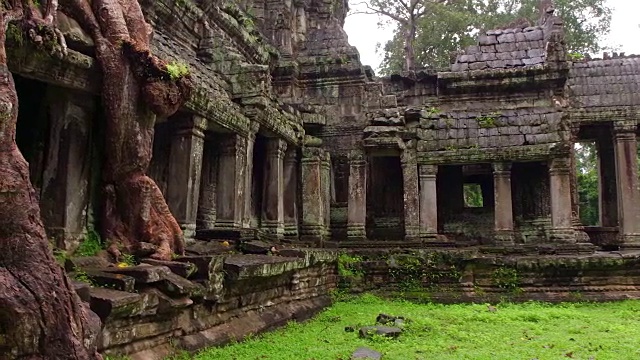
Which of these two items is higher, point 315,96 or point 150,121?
point 315,96

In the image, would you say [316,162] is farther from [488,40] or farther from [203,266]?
[203,266]

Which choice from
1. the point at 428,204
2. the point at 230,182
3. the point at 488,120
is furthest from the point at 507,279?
the point at 230,182

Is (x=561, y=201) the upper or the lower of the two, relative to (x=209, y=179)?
lower

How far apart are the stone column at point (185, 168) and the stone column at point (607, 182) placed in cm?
1539

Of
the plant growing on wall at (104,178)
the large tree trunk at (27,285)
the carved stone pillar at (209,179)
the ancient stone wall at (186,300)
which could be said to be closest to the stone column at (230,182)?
the carved stone pillar at (209,179)

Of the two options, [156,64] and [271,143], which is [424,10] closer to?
[271,143]

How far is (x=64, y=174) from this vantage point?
5559mm

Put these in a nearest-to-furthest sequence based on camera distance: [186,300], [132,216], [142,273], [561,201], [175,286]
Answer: [142,273] → [175,286] → [186,300] → [132,216] → [561,201]

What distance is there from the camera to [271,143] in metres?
11.6

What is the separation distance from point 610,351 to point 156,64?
5.81 metres

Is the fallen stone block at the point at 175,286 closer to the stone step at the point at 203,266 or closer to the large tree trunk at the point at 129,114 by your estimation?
the stone step at the point at 203,266

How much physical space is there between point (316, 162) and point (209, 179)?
2.95m

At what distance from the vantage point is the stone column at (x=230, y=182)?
32.5 ft

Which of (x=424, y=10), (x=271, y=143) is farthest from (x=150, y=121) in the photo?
(x=424, y=10)
